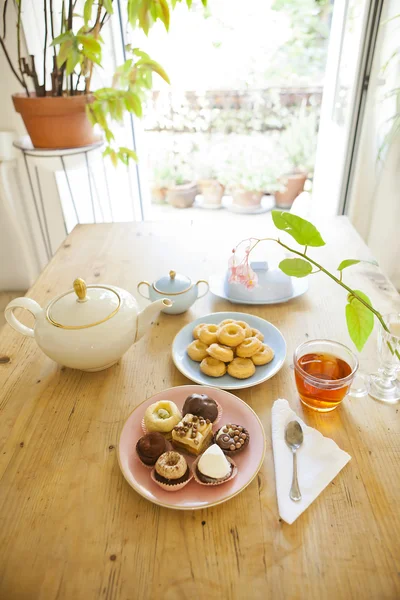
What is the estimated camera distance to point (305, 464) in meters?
0.64

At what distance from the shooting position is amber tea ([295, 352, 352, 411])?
2.32ft

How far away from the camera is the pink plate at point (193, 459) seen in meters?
0.59

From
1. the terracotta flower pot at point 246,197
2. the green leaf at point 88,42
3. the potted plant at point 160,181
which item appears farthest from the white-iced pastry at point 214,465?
the potted plant at point 160,181

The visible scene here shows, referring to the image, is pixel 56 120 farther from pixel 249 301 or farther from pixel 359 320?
pixel 359 320

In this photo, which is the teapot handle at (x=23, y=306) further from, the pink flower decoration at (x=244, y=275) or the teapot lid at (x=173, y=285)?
the pink flower decoration at (x=244, y=275)

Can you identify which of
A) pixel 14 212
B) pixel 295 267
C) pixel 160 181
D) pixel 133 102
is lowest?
pixel 160 181

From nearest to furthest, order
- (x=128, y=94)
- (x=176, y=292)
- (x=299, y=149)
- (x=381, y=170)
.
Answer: (x=176, y=292) < (x=128, y=94) < (x=381, y=170) < (x=299, y=149)

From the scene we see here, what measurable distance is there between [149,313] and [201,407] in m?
0.23

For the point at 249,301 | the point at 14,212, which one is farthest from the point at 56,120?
the point at 249,301

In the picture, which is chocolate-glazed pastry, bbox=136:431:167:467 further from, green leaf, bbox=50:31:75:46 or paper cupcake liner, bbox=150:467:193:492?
green leaf, bbox=50:31:75:46

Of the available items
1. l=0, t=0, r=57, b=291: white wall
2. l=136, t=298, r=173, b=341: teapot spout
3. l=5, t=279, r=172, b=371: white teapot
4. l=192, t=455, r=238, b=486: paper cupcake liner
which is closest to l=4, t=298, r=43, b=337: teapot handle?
l=5, t=279, r=172, b=371: white teapot

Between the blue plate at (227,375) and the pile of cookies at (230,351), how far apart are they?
0.01m

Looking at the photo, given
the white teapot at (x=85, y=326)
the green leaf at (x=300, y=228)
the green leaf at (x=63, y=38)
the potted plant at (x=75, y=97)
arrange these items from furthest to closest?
1. the potted plant at (x=75, y=97)
2. the green leaf at (x=63, y=38)
3. the white teapot at (x=85, y=326)
4. the green leaf at (x=300, y=228)

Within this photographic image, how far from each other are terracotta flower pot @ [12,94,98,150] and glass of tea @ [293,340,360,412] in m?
1.31
